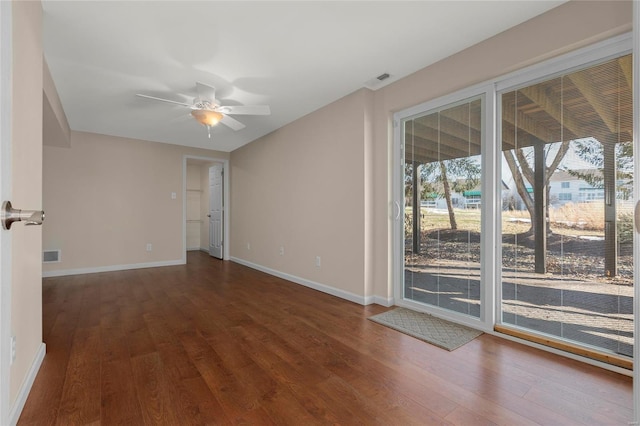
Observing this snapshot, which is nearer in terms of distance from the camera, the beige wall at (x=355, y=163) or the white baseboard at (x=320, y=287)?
the beige wall at (x=355, y=163)

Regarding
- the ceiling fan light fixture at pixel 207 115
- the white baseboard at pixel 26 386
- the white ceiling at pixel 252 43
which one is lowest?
the white baseboard at pixel 26 386

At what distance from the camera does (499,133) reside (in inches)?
96.4

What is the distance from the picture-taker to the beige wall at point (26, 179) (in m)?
1.46

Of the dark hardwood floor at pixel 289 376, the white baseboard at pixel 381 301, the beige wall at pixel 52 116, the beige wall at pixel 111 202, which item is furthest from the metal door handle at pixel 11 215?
the beige wall at pixel 111 202

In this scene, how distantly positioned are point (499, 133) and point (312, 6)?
1.80 m

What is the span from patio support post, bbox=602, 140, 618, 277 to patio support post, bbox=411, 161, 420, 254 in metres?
1.42

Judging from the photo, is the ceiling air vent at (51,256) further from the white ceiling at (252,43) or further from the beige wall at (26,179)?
the beige wall at (26,179)

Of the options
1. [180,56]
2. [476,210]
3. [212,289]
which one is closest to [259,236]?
[212,289]

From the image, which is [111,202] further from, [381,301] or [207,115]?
[381,301]

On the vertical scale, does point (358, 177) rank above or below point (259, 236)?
above

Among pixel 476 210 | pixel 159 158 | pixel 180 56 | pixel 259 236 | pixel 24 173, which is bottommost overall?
pixel 259 236

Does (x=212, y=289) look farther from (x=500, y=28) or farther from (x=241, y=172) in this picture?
(x=500, y=28)

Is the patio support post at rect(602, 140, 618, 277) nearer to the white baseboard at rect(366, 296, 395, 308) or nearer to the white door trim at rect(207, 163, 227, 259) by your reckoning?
the white baseboard at rect(366, 296, 395, 308)

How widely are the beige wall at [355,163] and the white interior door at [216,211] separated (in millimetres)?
1370
